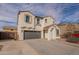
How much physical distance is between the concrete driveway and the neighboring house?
54mm

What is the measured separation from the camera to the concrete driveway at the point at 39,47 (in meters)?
1.66

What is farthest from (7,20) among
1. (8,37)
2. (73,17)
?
(73,17)

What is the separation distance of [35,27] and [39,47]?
8.5 inches

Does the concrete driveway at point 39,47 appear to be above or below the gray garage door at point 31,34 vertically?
below

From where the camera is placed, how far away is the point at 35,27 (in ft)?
5.68

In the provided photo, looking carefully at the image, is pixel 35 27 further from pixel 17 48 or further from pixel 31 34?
pixel 17 48

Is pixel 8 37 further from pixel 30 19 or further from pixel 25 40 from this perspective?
pixel 30 19

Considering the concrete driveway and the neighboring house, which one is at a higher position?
the neighboring house

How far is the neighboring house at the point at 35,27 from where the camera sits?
5.58 feet

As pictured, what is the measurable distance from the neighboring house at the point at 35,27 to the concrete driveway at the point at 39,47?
0.05 m

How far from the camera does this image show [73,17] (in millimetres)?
1693

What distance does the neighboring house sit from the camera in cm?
170

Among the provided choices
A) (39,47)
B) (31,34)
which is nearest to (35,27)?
(31,34)

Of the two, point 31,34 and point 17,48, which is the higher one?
point 31,34
